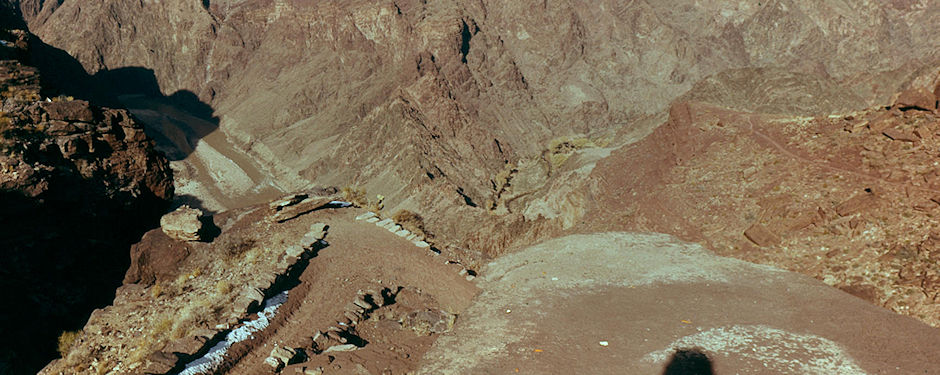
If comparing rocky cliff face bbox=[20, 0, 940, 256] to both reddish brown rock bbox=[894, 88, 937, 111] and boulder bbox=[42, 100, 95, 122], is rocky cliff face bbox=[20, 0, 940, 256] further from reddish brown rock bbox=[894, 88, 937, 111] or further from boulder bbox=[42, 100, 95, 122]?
reddish brown rock bbox=[894, 88, 937, 111]

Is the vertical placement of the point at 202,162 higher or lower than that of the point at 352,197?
lower

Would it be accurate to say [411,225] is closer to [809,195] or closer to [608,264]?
[608,264]

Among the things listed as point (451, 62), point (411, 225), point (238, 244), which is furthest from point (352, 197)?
point (451, 62)

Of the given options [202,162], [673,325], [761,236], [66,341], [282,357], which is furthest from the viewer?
[202,162]

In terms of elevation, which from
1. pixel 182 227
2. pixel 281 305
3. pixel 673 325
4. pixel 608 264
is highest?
pixel 182 227

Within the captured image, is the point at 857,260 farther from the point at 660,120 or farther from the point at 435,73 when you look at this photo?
the point at 435,73

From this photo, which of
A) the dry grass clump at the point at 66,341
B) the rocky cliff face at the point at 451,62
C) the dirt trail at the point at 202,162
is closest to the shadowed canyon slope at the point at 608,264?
the dry grass clump at the point at 66,341
